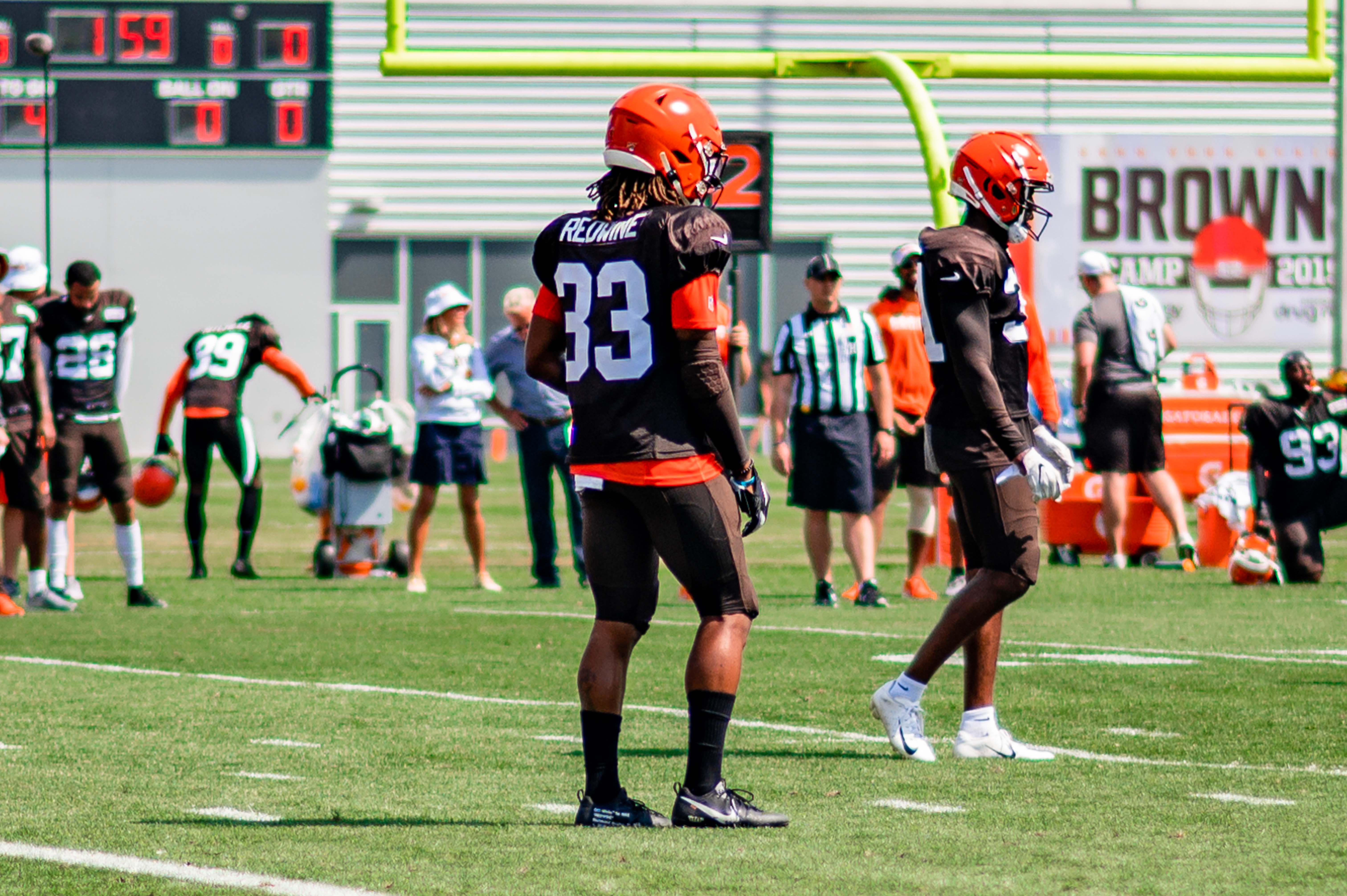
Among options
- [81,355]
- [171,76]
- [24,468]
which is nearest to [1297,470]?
[81,355]

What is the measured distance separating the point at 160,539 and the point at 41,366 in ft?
19.4

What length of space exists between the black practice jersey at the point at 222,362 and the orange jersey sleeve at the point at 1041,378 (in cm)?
683

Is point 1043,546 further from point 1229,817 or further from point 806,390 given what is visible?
point 1229,817

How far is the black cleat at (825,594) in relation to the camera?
37.9ft

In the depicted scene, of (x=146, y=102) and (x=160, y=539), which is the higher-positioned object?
(x=146, y=102)

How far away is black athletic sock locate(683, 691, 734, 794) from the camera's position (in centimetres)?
500

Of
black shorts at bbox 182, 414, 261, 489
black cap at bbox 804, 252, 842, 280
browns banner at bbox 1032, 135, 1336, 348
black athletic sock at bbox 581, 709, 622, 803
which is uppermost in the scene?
browns banner at bbox 1032, 135, 1336, 348

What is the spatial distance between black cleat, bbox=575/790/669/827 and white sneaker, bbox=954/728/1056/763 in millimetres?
1446

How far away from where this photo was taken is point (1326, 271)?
1326 inches

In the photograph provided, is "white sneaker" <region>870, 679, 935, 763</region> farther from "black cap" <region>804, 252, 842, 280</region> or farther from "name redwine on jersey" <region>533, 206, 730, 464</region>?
"black cap" <region>804, 252, 842, 280</region>

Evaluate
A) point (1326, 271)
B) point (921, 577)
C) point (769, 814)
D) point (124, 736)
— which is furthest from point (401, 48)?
point (1326, 271)

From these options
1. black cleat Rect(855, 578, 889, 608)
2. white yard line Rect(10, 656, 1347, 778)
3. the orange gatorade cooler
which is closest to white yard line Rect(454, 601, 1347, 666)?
white yard line Rect(10, 656, 1347, 778)

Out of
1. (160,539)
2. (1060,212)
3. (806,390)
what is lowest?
(160,539)

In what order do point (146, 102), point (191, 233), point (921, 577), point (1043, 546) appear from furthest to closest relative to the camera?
point (191, 233), point (146, 102), point (1043, 546), point (921, 577)
